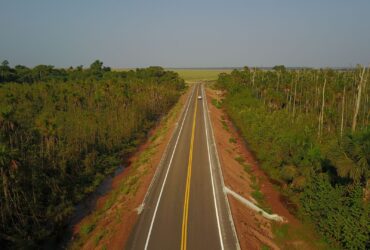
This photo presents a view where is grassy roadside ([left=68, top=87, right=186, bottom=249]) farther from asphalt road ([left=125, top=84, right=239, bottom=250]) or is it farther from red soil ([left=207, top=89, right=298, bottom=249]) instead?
red soil ([left=207, top=89, right=298, bottom=249])

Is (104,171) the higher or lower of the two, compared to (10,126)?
lower

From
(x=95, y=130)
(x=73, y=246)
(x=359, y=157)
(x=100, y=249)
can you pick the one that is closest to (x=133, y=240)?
(x=100, y=249)

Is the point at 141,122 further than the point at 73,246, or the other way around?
the point at 141,122

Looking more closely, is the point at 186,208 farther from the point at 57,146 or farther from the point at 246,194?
the point at 57,146

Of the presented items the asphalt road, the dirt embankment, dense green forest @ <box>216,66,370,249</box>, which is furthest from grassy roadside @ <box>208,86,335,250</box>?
the asphalt road

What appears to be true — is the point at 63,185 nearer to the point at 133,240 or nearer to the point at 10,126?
the point at 10,126

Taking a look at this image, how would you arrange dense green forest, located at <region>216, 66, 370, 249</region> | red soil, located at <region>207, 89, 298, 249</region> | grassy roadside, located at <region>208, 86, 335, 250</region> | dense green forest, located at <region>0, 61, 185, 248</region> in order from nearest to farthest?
dense green forest, located at <region>216, 66, 370, 249</region>, red soil, located at <region>207, 89, 298, 249</region>, grassy roadside, located at <region>208, 86, 335, 250</region>, dense green forest, located at <region>0, 61, 185, 248</region>
